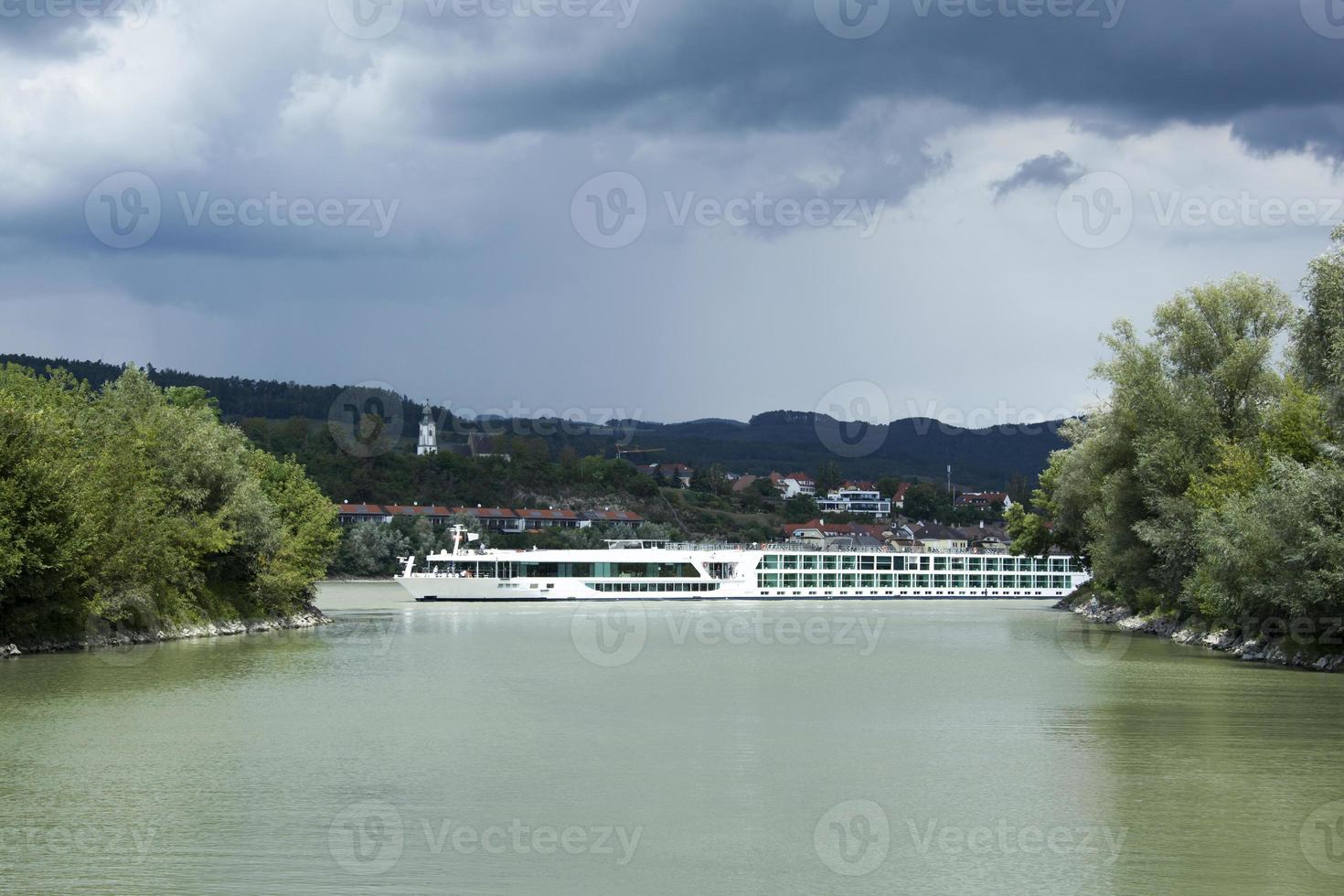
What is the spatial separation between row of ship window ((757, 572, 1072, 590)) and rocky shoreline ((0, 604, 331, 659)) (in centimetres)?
4883

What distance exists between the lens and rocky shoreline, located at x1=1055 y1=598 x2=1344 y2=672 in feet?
125

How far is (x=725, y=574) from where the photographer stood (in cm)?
10531

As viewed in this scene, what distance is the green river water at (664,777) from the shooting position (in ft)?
52.0

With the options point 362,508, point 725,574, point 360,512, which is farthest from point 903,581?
point 362,508

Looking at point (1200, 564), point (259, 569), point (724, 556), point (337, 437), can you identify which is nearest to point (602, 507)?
point (337, 437)

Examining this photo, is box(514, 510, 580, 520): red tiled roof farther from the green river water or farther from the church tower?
the green river water

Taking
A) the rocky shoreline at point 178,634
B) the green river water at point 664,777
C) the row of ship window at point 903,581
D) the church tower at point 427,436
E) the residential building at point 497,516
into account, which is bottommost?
the row of ship window at point 903,581

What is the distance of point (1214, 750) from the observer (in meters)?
24.3

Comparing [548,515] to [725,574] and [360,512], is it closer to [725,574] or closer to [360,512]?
[360,512]

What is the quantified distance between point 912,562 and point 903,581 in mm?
1790

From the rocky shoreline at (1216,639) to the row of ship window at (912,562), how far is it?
36.6m

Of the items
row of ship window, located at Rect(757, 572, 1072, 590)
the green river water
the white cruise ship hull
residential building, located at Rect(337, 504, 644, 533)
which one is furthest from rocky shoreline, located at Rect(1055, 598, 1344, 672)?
residential building, located at Rect(337, 504, 644, 533)

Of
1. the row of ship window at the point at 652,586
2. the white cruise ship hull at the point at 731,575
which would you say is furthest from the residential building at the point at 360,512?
the row of ship window at the point at 652,586

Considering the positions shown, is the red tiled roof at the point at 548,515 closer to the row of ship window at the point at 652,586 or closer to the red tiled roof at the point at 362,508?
the red tiled roof at the point at 362,508
